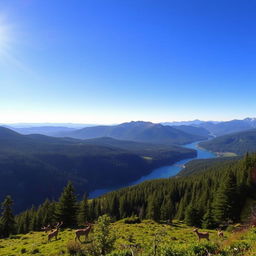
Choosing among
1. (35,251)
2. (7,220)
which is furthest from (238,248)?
(7,220)

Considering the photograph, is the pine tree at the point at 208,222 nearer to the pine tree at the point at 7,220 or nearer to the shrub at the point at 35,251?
the shrub at the point at 35,251

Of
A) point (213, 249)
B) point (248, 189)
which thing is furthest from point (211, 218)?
point (213, 249)

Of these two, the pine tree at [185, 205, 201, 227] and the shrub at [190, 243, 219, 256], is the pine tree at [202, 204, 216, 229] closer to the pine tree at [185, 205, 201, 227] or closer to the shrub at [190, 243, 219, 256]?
the pine tree at [185, 205, 201, 227]

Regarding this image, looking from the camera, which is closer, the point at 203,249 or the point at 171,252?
the point at 171,252

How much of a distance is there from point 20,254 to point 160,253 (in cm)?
1623

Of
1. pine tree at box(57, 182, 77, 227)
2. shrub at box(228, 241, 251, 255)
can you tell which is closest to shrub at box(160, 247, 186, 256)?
shrub at box(228, 241, 251, 255)

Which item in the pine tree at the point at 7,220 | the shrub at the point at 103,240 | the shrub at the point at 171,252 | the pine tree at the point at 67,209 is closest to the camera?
the shrub at the point at 171,252

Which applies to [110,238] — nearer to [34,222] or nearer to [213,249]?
[213,249]

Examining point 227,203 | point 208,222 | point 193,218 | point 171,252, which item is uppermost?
point 171,252

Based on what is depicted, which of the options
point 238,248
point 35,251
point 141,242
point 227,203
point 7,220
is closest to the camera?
point 238,248

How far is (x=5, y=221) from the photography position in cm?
4700

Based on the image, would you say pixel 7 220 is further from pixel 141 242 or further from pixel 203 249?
pixel 203 249

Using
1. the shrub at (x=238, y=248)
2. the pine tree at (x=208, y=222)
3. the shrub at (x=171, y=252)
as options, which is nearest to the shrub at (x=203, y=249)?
the shrub at (x=171, y=252)

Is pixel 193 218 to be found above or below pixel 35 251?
below
